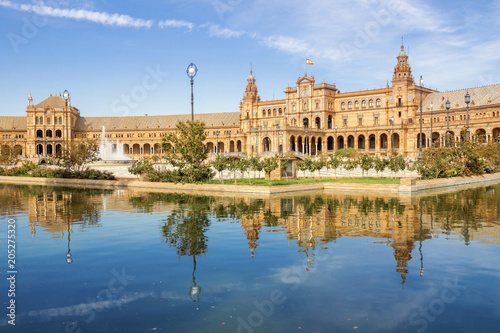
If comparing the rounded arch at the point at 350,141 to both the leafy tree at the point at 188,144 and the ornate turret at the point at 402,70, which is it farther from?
the leafy tree at the point at 188,144

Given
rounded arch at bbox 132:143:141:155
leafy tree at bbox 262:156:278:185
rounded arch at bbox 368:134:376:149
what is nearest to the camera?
leafy tree at bbox 262:156:278:185

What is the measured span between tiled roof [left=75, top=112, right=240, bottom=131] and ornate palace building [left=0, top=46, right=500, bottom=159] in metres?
0.26

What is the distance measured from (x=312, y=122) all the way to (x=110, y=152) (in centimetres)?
4327

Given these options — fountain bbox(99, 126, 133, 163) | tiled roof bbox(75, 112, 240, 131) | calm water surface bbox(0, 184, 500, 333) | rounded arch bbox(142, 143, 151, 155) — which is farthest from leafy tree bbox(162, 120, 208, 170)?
rounded arch bbox(142, 143, 151, 155)

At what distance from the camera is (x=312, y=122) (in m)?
91.1

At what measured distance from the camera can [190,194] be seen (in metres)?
28.5

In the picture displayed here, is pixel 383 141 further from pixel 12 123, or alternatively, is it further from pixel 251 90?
pixel 12 123

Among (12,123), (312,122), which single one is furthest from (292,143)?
(12,123)

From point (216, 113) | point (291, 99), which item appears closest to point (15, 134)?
point (216, 113)

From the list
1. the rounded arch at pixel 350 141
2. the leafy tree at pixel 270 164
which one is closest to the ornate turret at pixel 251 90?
the rounded arch at pixel 350 141

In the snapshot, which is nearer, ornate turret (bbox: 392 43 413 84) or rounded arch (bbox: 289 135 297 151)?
ornate turret (bbox: 392 43 413 84)

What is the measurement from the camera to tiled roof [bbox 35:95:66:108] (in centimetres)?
11425

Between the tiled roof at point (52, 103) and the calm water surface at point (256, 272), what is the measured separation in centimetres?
10361

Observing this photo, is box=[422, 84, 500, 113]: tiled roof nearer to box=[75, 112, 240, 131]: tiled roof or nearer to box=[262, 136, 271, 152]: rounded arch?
box=[262, 136, 271, 152]: rounded arch
